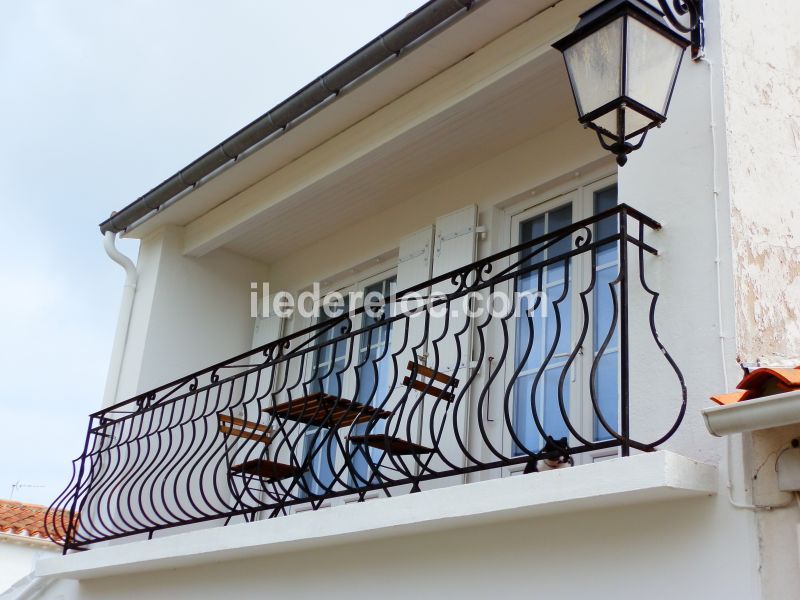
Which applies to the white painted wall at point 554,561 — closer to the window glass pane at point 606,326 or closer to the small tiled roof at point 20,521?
the window glass pane at point 606,326

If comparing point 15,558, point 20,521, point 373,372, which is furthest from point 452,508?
point 15,558

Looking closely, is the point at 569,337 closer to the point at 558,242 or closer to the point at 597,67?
the point at 558,242

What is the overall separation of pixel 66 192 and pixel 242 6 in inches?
150

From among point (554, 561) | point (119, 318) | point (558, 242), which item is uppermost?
point (119, 318)

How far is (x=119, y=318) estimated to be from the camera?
8.91 m

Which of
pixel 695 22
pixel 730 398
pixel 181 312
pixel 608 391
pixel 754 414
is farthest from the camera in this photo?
pixel 181 312

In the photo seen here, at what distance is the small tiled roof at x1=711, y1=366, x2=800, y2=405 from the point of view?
343 cm

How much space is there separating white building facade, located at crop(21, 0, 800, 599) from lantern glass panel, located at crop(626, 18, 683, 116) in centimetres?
49

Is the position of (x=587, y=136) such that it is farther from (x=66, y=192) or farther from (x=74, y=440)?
(x=66, y=192)

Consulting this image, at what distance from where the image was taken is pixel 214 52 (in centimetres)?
1617

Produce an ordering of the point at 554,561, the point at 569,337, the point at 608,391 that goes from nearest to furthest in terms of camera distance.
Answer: the point at 554,561
the point at 608,391
the point at 569,337

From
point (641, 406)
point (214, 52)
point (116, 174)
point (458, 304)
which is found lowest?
point (641, 406)

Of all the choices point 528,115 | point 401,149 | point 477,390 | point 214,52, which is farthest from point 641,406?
point 214,52

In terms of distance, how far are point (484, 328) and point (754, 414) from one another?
335 cm
